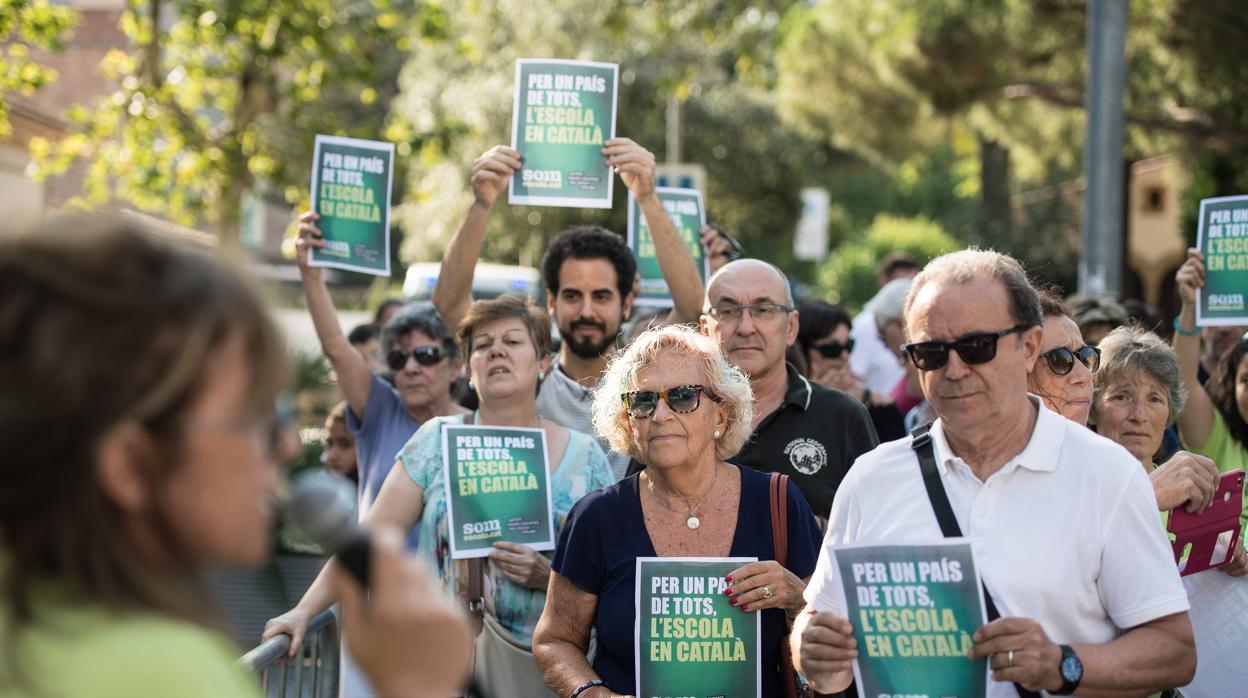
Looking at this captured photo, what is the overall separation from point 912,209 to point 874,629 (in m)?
69.8

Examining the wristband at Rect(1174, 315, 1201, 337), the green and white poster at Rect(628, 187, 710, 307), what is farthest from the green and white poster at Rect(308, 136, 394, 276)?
the wristband at Rect(1174, 315, 1201, 337)

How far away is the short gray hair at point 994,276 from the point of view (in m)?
3.25

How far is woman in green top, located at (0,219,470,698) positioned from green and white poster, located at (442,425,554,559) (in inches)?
122

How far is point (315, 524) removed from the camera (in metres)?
1.65

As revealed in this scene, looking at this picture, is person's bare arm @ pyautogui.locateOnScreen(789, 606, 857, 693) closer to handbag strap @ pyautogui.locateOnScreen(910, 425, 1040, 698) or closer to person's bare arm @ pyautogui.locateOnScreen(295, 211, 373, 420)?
handbag strap @ pyautogui.locateOnScreen(910, 425, 1040, 698)

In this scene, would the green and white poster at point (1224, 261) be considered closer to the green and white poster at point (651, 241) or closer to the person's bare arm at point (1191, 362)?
the person's bare arm at point (1191, 362)

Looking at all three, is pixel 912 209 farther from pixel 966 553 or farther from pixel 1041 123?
pixel 966 553

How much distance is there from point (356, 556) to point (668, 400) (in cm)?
248

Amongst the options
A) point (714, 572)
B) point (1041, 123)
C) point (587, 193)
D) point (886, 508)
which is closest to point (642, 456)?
point (714, 572)

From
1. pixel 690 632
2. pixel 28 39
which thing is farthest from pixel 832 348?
pixel 28 39

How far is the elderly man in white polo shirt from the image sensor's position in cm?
301

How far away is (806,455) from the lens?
15.8 ft

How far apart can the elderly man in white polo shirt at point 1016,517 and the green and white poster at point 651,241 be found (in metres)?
3.53

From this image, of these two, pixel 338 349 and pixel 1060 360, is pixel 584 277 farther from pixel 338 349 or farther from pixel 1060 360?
pixel 1060 360
